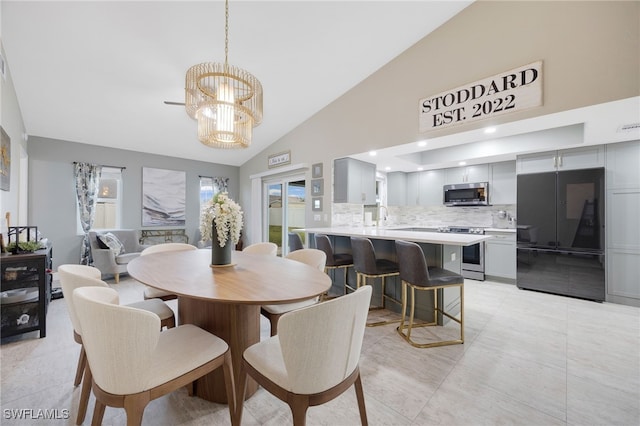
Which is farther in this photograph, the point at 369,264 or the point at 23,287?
the point at 369,264

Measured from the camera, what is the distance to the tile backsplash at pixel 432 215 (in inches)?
179

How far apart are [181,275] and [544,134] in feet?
15.6

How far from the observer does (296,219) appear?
17.9ft

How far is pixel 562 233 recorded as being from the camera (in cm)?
362

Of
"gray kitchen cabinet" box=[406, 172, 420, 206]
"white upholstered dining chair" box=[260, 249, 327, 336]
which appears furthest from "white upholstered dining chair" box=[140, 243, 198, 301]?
"gray kitchen cabinet" box=[406, 172, 420, 206]

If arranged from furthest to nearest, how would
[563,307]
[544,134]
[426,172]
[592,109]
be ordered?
[426,172], [544,134], [563,307], [592,109]

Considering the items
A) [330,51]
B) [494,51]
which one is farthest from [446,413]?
[330,51]

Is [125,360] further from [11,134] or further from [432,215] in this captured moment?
[432,215]

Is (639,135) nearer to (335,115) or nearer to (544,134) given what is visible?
(544,134)

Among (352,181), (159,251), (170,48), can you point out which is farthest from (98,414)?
(352,181)

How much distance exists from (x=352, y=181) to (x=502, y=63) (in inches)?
88.3

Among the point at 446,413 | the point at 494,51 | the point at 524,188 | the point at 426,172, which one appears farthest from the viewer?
the point at 426,172

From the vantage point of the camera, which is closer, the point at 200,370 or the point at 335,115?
the point at 200,370

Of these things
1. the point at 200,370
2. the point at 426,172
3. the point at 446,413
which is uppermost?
the point at 426,172
